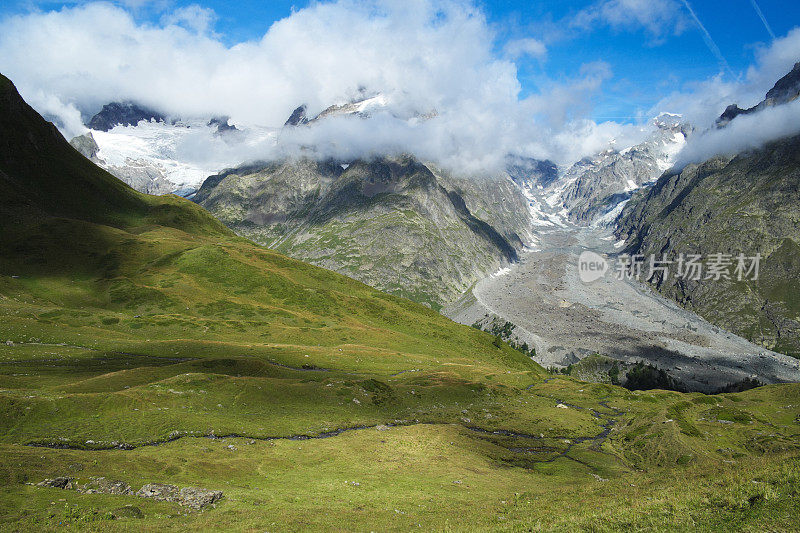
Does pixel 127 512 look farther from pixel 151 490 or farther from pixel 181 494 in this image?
pixel 181 494

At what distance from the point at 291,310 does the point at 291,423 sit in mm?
117802

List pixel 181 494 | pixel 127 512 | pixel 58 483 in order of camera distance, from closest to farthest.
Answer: pixel 127 512, pixel 58 483, pixel 181 494

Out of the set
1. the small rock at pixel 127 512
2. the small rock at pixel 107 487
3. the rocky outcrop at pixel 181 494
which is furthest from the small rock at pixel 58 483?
the small rock at pixel 127 512

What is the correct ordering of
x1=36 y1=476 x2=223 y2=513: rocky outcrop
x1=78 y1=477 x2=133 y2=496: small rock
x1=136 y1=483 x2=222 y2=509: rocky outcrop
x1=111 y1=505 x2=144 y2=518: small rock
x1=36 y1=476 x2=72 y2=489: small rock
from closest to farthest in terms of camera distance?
x1=111 y1=505 x2=144 y2=518: small rock
x1=36 y1=476 x2=72 y2=489: small rock
x1=36 y1=476 x2=223 y2=513: rocky outcrop
x1=78 y1=477 x2=133 y2=496: small rock
x1=136 y1=483 x2=222 y2=509: rocky outcrop

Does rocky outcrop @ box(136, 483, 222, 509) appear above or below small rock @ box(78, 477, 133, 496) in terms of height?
below

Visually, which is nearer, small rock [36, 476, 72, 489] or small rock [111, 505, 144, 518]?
small rock [111, 505, 144, 518]

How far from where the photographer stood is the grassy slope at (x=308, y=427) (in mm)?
29812

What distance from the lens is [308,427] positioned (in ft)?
209

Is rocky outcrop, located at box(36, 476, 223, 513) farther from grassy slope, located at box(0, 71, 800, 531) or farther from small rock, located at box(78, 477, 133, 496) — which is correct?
grassy slope, located at box(0, 71, 800, 531)

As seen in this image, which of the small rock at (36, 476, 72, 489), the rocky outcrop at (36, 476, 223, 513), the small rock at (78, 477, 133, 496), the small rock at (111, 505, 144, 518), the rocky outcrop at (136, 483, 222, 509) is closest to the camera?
the small rock at (111, 505, 144, 518)

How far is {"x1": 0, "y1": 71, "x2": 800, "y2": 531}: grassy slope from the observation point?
1174 inches

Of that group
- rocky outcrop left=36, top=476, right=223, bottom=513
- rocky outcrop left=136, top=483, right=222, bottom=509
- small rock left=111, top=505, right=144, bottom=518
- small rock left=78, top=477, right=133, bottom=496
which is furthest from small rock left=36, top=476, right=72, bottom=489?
small rock left=111, top=505, right=144, bottom=518

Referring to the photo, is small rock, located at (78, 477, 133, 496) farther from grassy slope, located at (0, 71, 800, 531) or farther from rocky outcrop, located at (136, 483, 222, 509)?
grassy slope, located at (0, 71, 800, 531)

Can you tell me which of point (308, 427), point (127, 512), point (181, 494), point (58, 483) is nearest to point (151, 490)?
point (181, 494)
